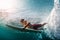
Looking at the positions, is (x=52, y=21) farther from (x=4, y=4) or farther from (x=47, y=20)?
(x=4, y=4)

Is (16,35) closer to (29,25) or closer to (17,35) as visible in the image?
(17,35)

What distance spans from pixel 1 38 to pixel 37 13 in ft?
1.82

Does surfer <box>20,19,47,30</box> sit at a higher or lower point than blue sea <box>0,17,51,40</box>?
higher

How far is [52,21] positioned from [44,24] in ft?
0.35

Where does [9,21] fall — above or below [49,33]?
above

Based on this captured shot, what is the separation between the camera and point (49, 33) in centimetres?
298

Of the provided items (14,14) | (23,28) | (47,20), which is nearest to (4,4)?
(14,14)

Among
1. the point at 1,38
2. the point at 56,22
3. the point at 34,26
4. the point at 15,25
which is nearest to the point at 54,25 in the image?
the point at 56,22

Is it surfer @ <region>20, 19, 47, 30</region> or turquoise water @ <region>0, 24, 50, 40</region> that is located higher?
surfer @ <region>20, 19, 47, 30</region>

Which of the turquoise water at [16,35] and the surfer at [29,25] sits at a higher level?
the surfer at [29,25]

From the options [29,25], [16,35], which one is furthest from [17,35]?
[29,25]

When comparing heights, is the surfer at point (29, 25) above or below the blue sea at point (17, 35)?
above

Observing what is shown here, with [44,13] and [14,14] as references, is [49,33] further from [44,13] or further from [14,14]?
[14,14]

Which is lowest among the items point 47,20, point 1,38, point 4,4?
point 1,38
